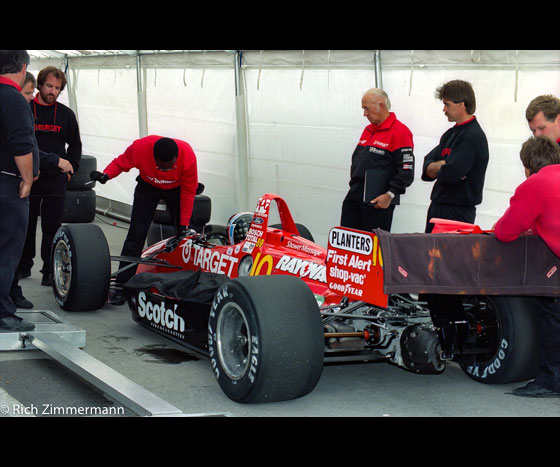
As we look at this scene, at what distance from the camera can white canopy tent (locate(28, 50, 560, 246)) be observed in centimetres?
736

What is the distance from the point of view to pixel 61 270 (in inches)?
297

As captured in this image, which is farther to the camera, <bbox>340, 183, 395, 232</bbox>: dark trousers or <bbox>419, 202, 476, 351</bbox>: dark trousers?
<bbox>340, 183, 395, 232</bbox>: dark trousers

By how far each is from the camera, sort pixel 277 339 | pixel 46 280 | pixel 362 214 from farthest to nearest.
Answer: pixel 46 280 → pixel 362 214 → pixel 277 339

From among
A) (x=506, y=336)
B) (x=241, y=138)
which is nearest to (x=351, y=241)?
(x=506, y=336)

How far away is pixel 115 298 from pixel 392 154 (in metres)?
2.81

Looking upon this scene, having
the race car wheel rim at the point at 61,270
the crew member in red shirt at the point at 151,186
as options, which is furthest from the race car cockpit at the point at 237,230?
the race car wheel rim at the point at 61,270

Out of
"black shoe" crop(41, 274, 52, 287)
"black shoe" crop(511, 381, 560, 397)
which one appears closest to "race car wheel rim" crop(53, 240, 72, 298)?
"black shoe" crop(41, 274, 52, 287)

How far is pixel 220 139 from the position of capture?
11.4 meters

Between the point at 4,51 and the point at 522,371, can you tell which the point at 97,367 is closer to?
the point at 4,51

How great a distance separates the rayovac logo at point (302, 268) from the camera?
606cm

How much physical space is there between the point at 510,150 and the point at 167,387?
12.2 ft

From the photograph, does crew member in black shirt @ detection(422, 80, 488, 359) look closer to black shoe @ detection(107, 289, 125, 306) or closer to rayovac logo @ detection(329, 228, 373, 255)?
rayovac logo @ detection(329, 228, 373, 255)

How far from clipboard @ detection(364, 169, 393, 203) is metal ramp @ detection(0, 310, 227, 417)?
2662 millimetres

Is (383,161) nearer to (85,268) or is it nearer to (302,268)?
(302,268)
